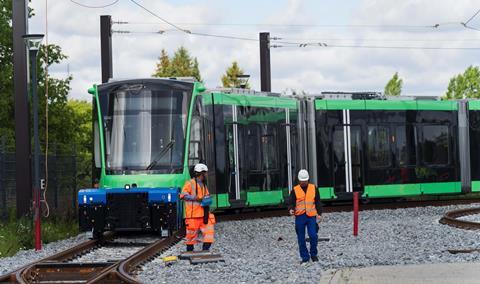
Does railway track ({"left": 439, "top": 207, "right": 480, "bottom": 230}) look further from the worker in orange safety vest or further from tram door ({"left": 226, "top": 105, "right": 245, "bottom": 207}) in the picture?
the worker in orange safety vest

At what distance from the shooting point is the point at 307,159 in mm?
30672

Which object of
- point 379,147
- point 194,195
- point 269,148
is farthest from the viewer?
point 379,147

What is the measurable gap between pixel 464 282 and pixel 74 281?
517 centimetres

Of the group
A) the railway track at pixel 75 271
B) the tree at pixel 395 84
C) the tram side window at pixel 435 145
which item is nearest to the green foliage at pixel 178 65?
the tree at pixel 395 84

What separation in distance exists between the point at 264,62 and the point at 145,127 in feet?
69.2

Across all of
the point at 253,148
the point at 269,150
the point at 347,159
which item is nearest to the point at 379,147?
the point at 347,159

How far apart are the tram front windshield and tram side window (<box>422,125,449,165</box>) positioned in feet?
41.7

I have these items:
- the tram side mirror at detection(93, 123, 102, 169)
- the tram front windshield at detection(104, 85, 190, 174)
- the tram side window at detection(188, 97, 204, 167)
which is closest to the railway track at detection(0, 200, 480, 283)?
the tram front windshield at detection(104, 85, 190, 174)

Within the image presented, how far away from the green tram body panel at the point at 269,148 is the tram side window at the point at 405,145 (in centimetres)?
15

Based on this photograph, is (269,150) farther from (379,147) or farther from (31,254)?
(31,254)

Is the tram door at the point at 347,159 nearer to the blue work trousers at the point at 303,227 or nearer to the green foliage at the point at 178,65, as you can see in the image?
the blue work trousers at the point at 303,227

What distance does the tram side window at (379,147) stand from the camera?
31.0m

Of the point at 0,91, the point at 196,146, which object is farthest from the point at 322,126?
the point at 0,91

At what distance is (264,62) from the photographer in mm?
41750
